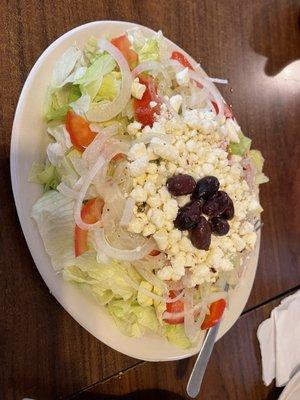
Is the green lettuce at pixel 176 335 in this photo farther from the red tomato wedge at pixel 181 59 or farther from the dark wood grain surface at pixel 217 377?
the red tomato wedge at pixel 181 59

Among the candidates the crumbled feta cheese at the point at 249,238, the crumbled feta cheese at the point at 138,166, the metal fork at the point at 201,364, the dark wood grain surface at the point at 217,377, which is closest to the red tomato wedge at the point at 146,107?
the crumbled feta cheese at the point at 138,166

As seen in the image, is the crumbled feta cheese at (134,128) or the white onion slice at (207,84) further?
the white onion slice at (207,84)

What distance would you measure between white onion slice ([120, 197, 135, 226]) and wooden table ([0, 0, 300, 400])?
22cm

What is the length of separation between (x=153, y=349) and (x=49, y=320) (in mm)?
249

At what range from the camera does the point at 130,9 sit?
4.17ft

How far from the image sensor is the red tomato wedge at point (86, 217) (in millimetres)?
996

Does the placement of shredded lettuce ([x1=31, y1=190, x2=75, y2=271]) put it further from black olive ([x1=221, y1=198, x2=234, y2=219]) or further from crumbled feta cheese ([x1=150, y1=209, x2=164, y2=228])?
black olive ([x1=221, y1=198, x2=234, y2=219])

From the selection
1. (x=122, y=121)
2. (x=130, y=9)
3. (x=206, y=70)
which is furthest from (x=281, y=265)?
(x=130, y=9)

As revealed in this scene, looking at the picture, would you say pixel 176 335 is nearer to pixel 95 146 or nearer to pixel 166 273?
pixel 166 273

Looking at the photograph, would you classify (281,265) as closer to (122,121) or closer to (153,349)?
(153,349)

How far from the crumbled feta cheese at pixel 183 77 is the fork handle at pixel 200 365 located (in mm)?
593

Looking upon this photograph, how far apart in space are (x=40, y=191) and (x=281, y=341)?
91 cm

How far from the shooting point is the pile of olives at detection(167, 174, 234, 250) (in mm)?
970

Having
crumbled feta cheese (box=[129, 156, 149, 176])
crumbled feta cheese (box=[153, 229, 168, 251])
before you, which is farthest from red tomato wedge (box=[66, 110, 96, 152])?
crumbled feta cheese (box=[153, 229, 168, 251])
